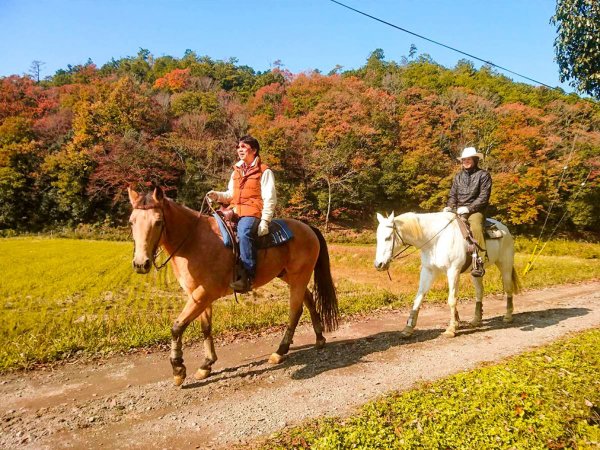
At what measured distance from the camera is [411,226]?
6.83 m

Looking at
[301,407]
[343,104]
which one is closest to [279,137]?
[343,104]

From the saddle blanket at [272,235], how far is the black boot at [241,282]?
397 millimetres

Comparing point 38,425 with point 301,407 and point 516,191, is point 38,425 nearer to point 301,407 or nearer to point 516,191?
point 301,407

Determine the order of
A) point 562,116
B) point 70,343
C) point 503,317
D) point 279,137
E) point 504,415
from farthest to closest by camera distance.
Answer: point 562,116, point 279,137, point 503,317, point 70,343, point 504,415

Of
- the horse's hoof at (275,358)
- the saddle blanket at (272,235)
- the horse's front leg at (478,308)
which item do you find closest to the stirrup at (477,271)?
the horse's front leg at (478,308)

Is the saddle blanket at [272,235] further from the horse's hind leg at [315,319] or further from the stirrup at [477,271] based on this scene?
the stirrup at [477,271]

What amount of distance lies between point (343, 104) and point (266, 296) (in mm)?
34152

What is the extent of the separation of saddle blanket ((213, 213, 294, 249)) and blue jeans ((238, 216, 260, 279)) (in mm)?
174

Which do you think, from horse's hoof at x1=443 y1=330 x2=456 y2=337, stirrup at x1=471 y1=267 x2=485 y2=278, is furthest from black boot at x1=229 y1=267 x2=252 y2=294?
stirrup at x1=471 y1=267 x2=485 y2=278

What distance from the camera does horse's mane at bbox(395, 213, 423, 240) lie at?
6789 millimetres

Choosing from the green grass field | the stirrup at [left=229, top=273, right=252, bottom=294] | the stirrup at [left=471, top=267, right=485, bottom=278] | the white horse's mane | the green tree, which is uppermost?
the green tree

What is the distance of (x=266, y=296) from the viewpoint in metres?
12.5

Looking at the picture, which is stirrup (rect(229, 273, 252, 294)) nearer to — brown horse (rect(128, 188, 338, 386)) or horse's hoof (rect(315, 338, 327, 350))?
brown horse (rect(128, 188, 338, 386))

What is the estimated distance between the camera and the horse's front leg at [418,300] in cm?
661
